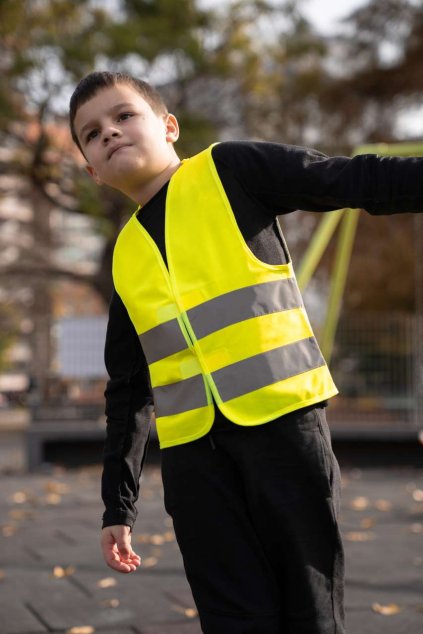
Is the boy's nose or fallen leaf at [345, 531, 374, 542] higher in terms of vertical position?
the boy's nose

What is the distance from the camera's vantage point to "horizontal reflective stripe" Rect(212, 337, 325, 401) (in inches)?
65.0

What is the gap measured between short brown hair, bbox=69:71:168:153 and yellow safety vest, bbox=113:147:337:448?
0.18 m

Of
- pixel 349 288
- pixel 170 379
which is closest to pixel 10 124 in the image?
pixel 349 288

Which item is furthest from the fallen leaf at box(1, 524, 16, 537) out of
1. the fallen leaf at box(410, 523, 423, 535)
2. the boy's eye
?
the boy's eye

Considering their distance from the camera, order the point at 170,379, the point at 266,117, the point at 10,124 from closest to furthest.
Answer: the point at 170,379, the point at 10,124, the point at 266,117

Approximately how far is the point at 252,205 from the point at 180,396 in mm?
385

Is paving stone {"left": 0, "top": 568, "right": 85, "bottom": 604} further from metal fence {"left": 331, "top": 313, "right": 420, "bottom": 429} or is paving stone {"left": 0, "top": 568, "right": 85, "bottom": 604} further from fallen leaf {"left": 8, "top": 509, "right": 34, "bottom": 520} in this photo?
metal fence {"left": 331, "top": 313, "right": 420, "bottom": 429}

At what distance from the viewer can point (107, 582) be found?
398 centimetres

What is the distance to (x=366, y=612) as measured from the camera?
3428 mm

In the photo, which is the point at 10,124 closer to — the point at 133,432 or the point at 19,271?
the point at 19,271

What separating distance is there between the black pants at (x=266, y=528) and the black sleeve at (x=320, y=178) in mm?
393

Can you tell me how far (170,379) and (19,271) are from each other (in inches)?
746

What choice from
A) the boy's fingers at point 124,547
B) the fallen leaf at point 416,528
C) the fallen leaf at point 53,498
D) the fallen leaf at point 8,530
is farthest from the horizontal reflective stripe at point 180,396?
the fallen leaf at point 53,498

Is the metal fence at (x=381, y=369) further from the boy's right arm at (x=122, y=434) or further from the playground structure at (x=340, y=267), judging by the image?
the boy's right arm at (x=122, y=434)
